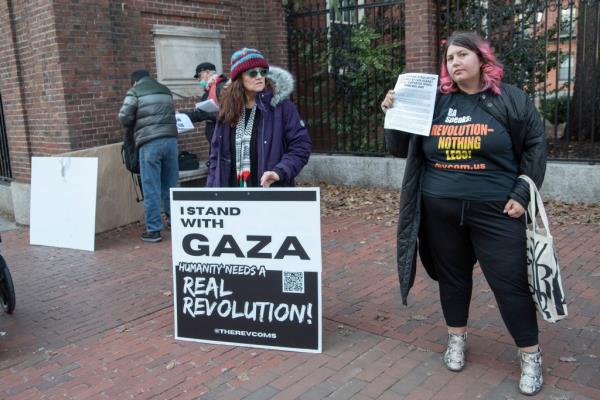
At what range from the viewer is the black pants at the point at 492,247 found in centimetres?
290

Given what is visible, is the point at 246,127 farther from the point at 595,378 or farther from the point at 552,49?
the point at 552,49

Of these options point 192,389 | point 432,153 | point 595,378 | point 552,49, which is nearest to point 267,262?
point 192,389

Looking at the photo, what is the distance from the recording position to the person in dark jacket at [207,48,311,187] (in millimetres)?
3645

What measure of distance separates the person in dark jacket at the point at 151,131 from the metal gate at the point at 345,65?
10.0 feet

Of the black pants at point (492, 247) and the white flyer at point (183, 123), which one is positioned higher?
the white flyer at point (183, 123)

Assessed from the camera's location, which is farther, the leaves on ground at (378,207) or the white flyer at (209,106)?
the white flyer at (209,106)

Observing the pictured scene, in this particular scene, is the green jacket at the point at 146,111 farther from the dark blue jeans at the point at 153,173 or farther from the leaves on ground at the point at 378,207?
the leaves on ground at the point at 378,207

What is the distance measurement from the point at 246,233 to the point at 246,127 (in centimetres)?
69

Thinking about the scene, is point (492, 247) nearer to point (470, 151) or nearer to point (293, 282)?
point (470, 151)

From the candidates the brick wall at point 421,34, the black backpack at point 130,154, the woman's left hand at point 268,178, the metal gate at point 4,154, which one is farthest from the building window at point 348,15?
the woman's left hand at point 268,178

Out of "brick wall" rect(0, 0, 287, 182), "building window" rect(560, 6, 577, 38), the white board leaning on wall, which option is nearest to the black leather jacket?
the white board leaning on wall

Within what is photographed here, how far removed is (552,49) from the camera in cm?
970

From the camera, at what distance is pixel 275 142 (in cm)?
368

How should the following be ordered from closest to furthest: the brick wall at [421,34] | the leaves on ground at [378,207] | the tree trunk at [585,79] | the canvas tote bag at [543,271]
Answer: the canvas tote bag at [543,271] < the leaves on ground at [378,207] < the brick wall at [421,34] < the tree trunk at [585,79]
